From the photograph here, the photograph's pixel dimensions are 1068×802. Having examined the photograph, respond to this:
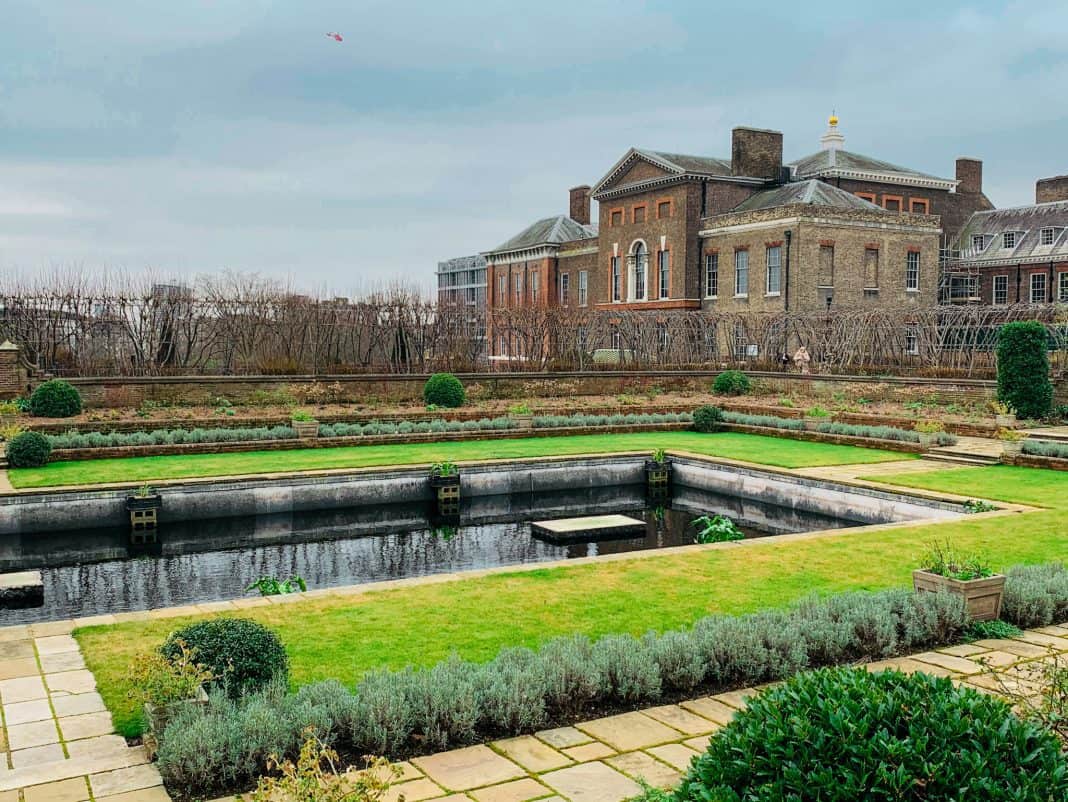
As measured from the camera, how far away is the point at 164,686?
499 centimetres

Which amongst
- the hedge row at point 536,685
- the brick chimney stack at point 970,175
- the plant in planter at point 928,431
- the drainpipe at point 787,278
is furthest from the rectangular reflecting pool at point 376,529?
the brick chimney stack at point 970,175

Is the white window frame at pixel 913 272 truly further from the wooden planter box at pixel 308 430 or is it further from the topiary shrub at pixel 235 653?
the topiary shrub at pixel 235 653

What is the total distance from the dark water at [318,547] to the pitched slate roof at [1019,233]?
35380 mm

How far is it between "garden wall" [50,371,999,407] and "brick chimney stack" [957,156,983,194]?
27.3 m

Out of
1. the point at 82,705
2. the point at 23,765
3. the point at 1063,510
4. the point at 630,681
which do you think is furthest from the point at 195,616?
the point at 1063,510

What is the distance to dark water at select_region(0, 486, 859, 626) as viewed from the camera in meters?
11.0

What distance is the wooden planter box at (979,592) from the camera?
7102 millimetres

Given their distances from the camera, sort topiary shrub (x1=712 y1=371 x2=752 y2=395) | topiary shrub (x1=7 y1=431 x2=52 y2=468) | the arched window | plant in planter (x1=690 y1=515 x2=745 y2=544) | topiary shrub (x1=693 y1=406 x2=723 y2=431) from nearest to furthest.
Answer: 1. plant in planter (x1=690 y1=515 x2=745 y2=544)
2. topiary shrub (x1=7 y1=431 x2=52 y2=468)
3. topiary shrub (x1=693 y1=406 x2=723 y2=431)
4. topiary shrub (x1=712 y1=371 x2=752 y2=395)
5. the arched window

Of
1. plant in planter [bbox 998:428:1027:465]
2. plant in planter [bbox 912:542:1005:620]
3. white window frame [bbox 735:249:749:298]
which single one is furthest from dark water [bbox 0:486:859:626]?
white window frame [bbox 735:249:749:298]

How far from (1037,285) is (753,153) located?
46.9ft

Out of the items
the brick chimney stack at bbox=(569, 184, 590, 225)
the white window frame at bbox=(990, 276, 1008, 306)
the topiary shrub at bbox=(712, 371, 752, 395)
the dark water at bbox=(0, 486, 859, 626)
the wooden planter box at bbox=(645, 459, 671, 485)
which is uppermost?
the brick chimney stack at bbox=(569, 184, 590, 225)

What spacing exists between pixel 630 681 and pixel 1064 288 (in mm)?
44877

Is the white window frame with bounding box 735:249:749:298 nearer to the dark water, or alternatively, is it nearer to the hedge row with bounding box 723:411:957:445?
the hedge row with bounding box 723:411:957:445

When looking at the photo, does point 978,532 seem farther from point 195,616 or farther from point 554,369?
point 554,369
